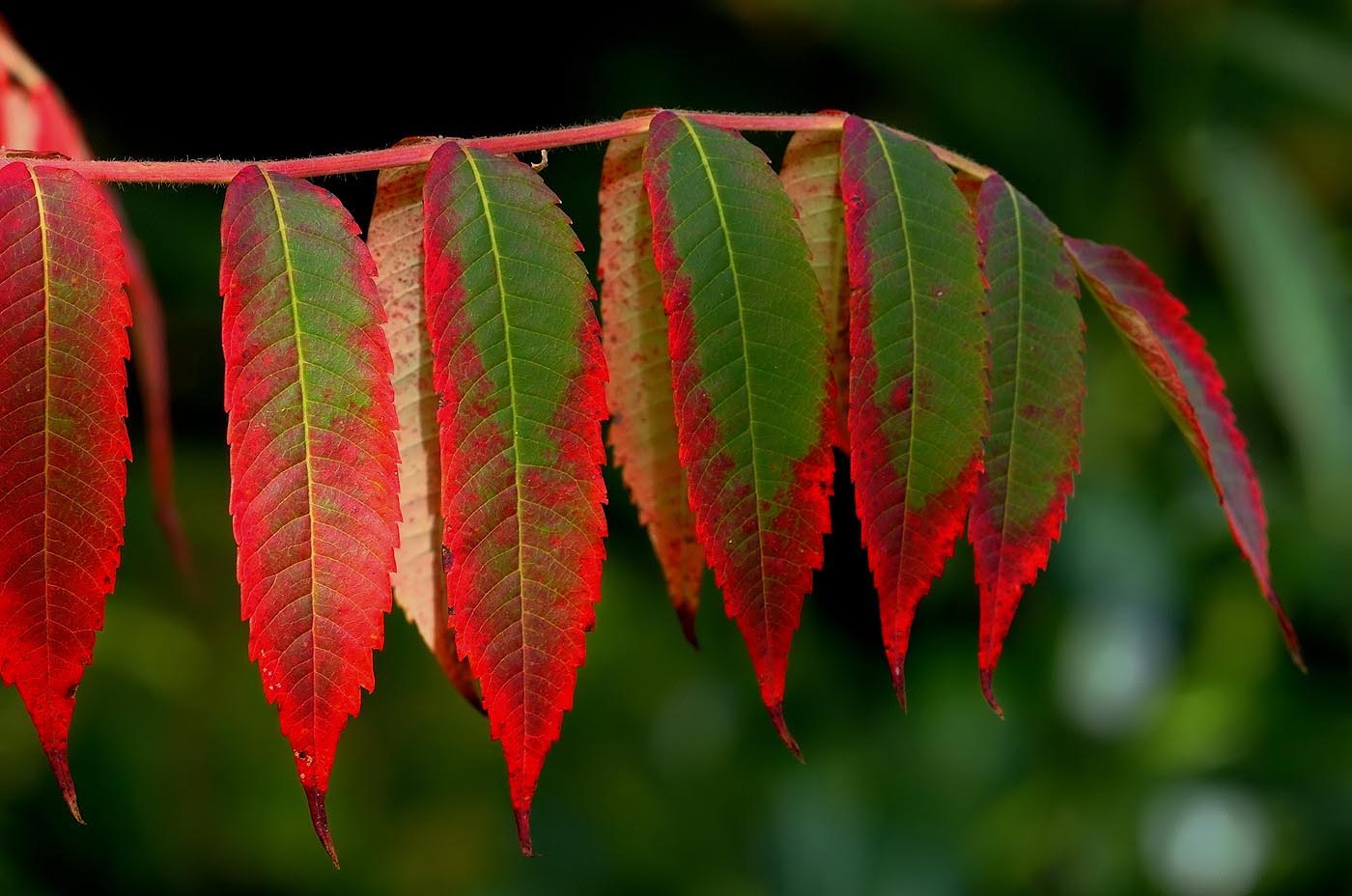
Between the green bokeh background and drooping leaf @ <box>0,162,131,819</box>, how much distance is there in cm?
208

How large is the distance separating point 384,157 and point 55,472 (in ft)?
0.84

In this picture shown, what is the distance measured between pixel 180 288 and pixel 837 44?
175cm

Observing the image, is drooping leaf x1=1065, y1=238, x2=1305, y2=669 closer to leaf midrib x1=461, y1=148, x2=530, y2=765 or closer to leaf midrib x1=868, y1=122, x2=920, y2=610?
leaf midrib x1=868, y1=122, x2=920, y2=610

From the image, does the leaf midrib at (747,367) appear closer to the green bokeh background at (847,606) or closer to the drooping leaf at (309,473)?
the drooping leaf at (309,473)

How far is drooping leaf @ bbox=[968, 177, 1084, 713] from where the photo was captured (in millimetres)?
790

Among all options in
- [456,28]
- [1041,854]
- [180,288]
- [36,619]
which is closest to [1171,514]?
[1041,854]

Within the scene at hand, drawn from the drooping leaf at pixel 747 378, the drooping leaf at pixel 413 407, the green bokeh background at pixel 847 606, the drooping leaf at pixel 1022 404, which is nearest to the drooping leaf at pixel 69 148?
the drooping leaf at pixel 413 407

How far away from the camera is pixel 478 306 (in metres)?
0.73

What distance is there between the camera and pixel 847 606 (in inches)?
130

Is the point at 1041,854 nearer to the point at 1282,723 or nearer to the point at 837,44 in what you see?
the point at 1282,723

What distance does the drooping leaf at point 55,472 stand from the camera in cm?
69

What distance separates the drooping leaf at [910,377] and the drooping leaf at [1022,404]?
0.15ft

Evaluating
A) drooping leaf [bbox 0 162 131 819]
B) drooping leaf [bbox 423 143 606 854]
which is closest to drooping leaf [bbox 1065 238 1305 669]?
drooping leaf [bbox 423 143 606 854]

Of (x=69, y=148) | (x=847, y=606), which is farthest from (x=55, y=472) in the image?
(x=847, y=606)
